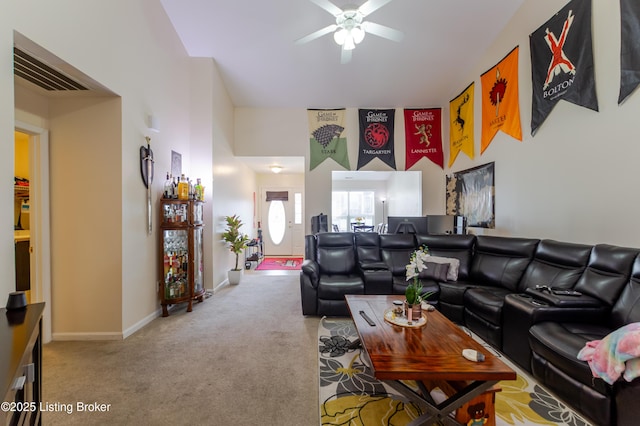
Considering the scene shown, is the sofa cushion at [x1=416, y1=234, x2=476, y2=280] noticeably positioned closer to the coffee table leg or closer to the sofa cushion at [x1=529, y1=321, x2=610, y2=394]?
the sofa cushion at [x1=529, y1=321, x2=610, y2=394]

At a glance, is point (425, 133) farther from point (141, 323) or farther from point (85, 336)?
point (85, 336)

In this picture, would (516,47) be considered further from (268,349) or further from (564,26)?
(268,349)

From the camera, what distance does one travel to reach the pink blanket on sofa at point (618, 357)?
1.43m

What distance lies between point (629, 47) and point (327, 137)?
14.1 ft

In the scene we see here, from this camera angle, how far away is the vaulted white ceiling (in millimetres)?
3709

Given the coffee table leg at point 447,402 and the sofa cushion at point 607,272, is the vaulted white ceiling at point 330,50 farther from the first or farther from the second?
the coffee table leg at point 447,402

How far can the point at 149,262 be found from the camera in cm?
343

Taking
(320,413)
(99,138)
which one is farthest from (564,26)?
(99,138)

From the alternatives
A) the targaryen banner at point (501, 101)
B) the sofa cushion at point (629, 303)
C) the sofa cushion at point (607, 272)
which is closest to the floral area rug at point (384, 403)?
the sofa cushion at point (629, 303)

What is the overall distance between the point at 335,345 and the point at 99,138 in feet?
10.9

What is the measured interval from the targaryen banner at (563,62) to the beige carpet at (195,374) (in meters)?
3.76

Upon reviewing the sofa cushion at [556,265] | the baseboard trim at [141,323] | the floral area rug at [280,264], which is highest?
the sofa cushion at [556,265]

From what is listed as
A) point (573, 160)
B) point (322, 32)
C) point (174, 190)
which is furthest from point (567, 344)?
point (174, 190)

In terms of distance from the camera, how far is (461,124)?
5.09 meters
